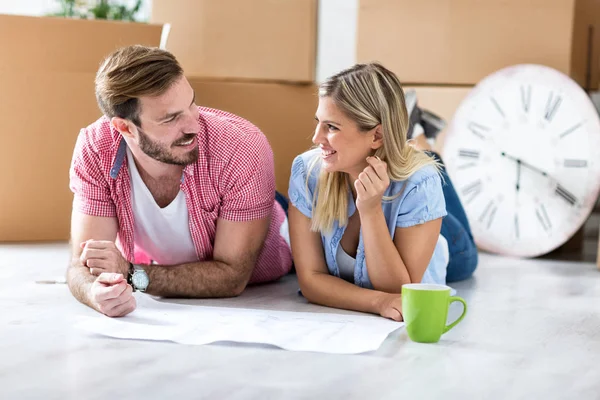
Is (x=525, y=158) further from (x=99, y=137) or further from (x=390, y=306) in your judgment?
(x=99, y=137)

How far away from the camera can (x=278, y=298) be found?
1990 millimetres

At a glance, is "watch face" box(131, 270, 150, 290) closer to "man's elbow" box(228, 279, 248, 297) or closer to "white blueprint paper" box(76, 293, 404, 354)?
"white blueprint paper" box(76, 293, 404, 354)

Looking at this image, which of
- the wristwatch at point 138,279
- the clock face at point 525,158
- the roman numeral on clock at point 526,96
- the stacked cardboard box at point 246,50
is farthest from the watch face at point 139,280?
the roman numeral on clock at point 526,96

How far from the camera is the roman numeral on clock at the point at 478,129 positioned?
277 centimetres

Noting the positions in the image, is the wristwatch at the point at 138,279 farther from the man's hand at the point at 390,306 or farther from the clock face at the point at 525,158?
the clock face at the point at 525,158

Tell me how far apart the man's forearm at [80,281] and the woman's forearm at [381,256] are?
58 cm

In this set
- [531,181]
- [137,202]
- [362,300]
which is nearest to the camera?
[362,300]

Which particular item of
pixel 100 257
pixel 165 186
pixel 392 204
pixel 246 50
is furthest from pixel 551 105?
pixel 100 257

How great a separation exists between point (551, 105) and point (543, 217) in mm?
348

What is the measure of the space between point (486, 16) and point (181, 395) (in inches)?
75.2

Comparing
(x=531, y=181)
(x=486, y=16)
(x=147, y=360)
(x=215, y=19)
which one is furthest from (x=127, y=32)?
(x=147, y=360)

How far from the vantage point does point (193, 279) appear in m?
1.87

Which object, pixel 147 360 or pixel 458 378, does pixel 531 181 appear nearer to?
pixel 458 378

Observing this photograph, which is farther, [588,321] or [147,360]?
[588,321]
